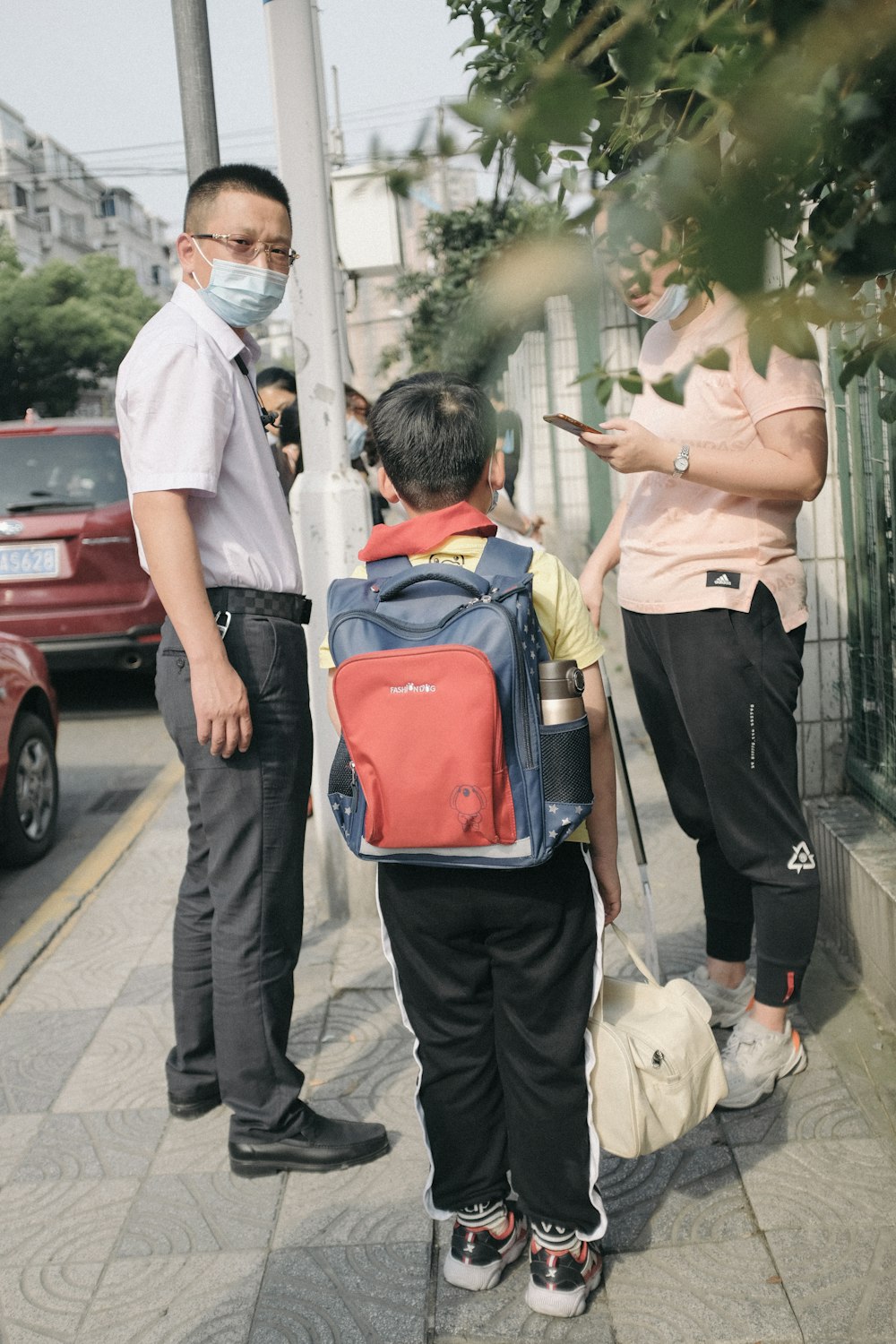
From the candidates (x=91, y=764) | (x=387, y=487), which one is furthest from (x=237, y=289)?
(x=91, y=764)

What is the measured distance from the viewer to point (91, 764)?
7.37 metres

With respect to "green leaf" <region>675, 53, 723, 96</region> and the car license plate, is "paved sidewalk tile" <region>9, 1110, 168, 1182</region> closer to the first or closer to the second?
"green leaf" <region>675, 53, 723, 96</region>

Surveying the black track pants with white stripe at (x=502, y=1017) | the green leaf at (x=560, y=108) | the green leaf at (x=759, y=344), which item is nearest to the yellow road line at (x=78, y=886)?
the black track pants with white stripe at (x=502, y=1017)

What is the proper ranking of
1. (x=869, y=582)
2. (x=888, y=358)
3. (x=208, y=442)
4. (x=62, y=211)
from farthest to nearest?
(x=62, y=211) < (x=869, y=582) < (x=208, y=442) < (x=888, y=358)

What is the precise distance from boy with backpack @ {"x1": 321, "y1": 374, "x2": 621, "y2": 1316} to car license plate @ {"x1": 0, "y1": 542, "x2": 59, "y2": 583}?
239 inches

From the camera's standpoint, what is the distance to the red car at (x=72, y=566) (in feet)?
26.0

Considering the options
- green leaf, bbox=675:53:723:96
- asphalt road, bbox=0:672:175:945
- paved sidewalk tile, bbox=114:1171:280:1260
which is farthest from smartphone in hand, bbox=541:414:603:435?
asphalt road, bbox=0:672:175:945

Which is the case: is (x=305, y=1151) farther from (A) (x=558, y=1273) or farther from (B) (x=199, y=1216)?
(A) (x=558, y=1273)

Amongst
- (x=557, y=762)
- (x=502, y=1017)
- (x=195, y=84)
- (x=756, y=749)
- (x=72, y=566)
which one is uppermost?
(x=195, y=84)

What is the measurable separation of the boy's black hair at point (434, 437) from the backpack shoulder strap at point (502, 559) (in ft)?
0.40

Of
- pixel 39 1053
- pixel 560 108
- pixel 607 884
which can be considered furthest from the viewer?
pixel 39 1053

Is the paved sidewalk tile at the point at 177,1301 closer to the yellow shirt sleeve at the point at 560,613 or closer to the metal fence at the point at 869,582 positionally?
the yellow shirt sleeve at the point at 560,613

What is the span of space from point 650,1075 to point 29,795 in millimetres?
4109

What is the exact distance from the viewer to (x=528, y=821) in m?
2.03
